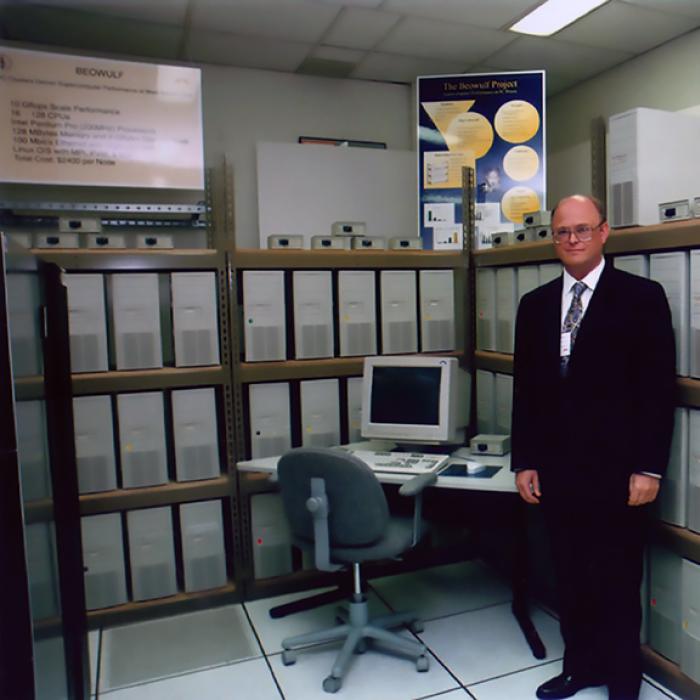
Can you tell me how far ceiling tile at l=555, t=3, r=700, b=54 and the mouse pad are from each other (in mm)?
2759

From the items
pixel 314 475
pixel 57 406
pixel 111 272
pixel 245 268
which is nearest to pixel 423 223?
pixel 245 268

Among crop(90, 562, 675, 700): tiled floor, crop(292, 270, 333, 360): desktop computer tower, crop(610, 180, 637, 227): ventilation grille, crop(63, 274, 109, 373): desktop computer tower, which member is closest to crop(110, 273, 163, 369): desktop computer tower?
crop(63, 274, 109, 373): desktop computer tower

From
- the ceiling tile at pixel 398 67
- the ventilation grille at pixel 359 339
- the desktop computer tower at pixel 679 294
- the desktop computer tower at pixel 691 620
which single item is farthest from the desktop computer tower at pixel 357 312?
the ceiling tile at pixel 398 67

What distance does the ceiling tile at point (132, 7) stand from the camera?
3326 millimetres

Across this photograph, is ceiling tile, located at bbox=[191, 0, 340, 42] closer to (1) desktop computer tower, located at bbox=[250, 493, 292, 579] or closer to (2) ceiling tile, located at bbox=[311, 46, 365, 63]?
(2) ceiling tile, located at bbox=[311, 46, 365, 63]

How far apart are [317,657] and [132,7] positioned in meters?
→ 3.25

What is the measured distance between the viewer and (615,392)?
1882 millimetres

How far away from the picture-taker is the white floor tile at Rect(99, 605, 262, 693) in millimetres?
2336

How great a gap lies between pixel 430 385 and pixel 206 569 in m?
1.24

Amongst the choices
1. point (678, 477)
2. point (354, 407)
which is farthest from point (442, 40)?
point (678, 477)

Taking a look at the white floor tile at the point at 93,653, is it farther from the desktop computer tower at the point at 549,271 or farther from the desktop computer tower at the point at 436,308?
the desktop computer tower at the point at 549,271

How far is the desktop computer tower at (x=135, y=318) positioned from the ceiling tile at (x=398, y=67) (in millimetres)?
2456

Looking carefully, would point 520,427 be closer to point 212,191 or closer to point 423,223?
point 212,191

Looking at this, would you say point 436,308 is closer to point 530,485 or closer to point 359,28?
point 530,485
